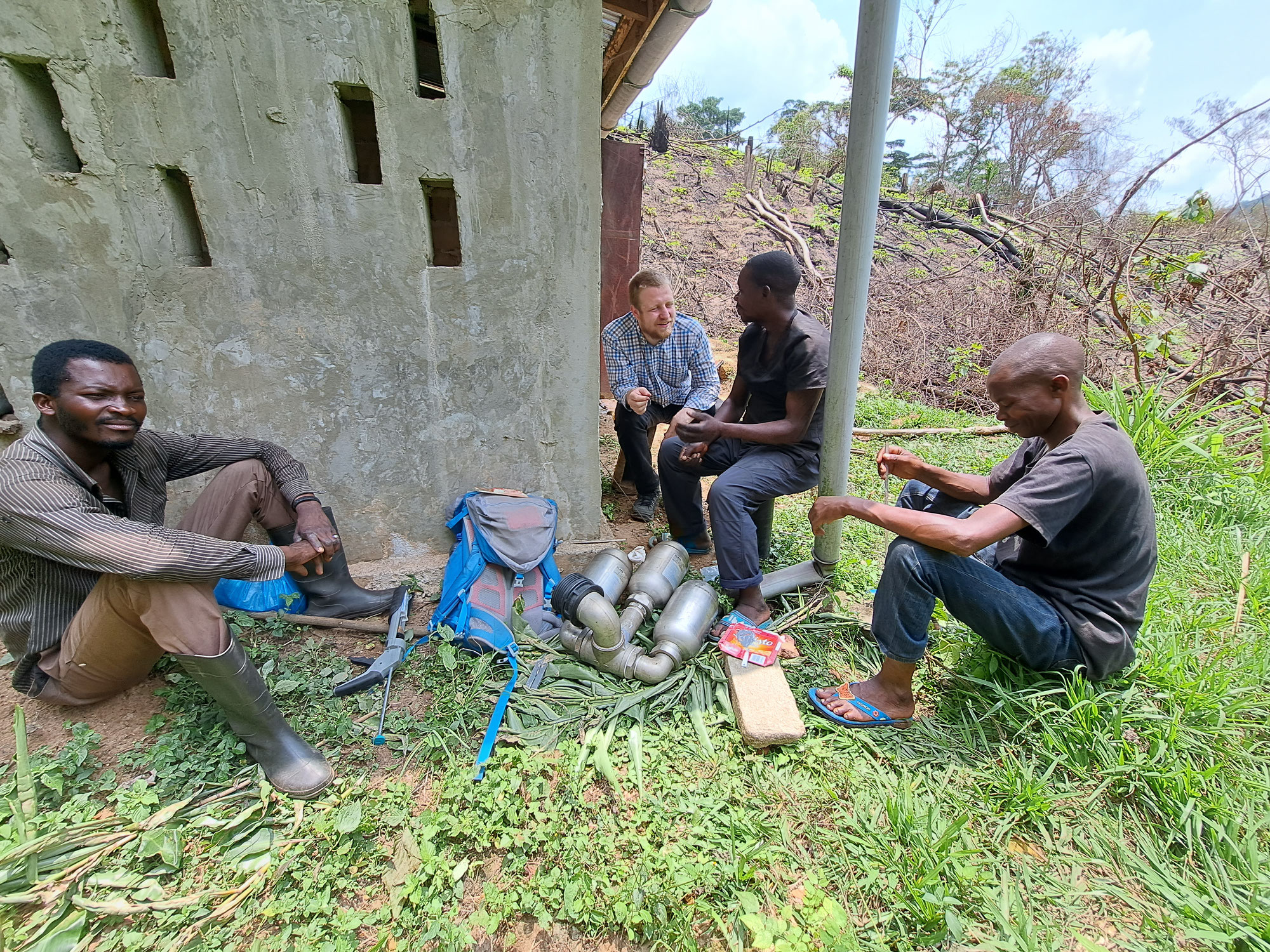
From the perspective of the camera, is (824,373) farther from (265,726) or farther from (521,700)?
(265,726)

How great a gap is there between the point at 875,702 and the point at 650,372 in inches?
105

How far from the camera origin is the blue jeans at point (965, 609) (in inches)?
87.6

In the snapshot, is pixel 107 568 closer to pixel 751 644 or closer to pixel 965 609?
pixel 751 644

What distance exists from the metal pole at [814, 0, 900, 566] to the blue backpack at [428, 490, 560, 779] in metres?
1.54

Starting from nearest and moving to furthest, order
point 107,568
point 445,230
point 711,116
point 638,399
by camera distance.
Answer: point 107,568
point 445,230
point 638,399
point 711,116

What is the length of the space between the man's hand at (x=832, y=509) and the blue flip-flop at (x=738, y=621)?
0.62 meters

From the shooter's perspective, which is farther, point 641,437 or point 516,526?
point 641,437

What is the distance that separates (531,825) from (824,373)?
7.77 feet

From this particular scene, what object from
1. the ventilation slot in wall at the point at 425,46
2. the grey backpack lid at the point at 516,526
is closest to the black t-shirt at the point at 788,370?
the grey backpack lid at the point at 516,526

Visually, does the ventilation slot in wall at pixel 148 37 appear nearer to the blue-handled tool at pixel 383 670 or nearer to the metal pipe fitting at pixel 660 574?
the blue-handled tool at pixel 383 670

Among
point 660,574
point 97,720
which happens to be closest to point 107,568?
point 97,720

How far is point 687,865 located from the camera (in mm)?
1925

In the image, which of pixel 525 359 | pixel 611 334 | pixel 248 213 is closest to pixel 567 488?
pixel 525 359

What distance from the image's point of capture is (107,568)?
188cm
